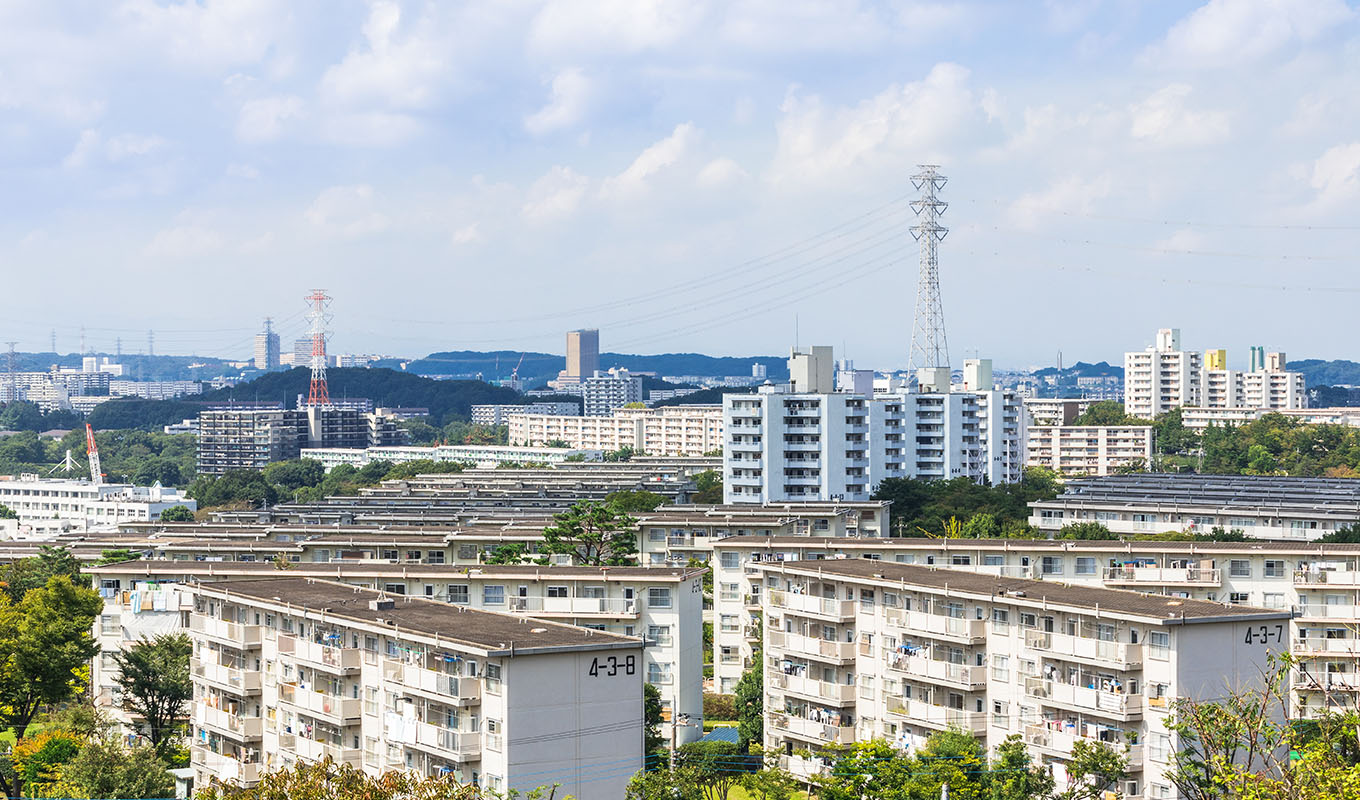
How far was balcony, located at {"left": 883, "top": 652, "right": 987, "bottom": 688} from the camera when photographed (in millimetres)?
21797

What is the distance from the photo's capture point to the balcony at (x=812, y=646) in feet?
78.4

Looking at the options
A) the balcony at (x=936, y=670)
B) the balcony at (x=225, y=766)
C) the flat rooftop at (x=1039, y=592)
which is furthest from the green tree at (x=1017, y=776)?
the balcony at (x=225, y=766)

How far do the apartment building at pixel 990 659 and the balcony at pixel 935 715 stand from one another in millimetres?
20

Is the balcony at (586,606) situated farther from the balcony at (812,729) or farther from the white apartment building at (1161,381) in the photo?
the white apartment building at (1161,381)

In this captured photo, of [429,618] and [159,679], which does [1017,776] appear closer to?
[429,618]

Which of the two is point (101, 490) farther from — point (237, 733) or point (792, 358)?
point (237, 733)

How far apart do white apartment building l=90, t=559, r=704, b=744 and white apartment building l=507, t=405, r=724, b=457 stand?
8051 centimetres

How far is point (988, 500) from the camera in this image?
164 ft

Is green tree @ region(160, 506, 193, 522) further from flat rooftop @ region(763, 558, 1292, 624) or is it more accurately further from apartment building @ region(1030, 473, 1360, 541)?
flat rooftop @ region(763, 558, 1292, 624)

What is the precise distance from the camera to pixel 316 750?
21203mm

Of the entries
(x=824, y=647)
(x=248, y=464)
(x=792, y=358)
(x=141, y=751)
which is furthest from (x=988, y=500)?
(x=248, y=464)

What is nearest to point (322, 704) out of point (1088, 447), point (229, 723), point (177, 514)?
point (229, 723)

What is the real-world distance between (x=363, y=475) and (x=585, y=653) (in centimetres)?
6774

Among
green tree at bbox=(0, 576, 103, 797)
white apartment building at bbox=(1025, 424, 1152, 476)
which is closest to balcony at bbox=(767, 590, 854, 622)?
green tree at bbox=(0, 576, 103, 797)
